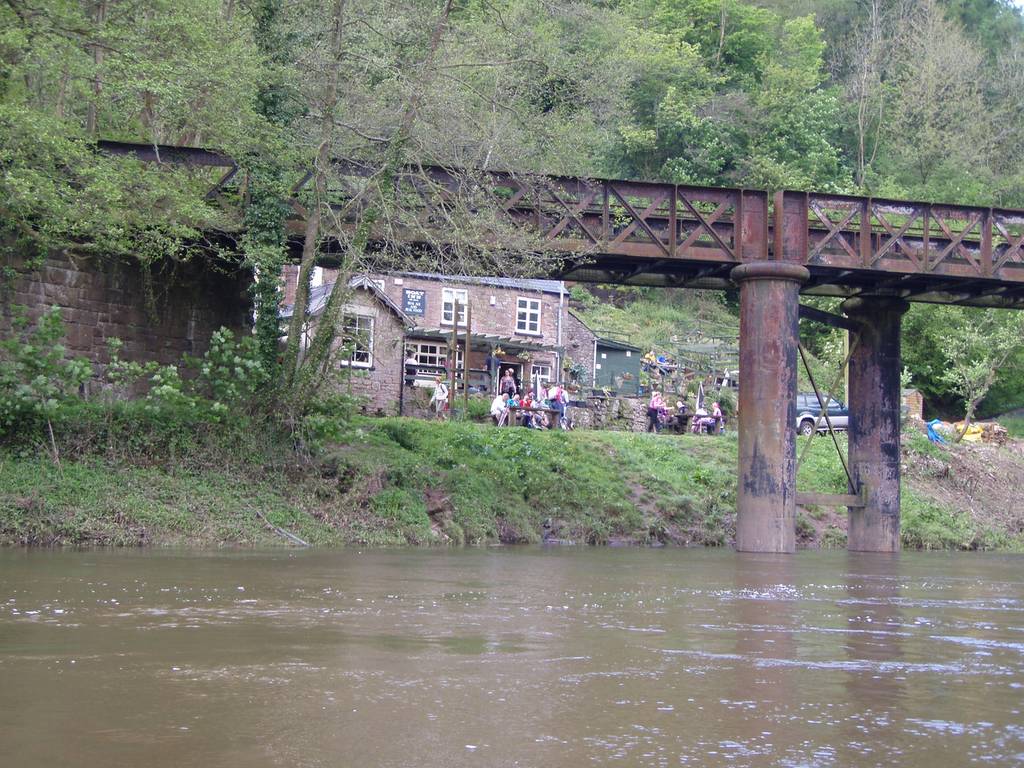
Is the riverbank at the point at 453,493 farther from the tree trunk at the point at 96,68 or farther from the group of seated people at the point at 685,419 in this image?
the tree trunk at the point at 96,68

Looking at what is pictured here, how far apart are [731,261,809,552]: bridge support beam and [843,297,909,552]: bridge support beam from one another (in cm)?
479

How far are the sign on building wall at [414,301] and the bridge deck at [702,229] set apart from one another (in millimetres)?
24523

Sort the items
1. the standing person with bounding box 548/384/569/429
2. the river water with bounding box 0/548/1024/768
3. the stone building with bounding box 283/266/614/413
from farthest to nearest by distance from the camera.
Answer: the stone building with bounding box 283/266/614/413 → the standing person with bounding box 548/384/569/429 → the river water with bounding box 0/548/1024/768

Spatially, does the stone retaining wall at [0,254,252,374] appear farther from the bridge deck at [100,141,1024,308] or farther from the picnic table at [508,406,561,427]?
the picnic table at [508,406,561,427]

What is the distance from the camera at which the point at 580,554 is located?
69.1 ft

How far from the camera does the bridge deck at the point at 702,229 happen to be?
23.0 m

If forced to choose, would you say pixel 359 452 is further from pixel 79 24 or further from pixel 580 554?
pixel 79 24

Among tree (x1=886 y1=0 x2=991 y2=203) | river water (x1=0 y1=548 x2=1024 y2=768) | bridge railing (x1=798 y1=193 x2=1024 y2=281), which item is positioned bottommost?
river water (x1=0 y1=548 x2=1024 y2=768)

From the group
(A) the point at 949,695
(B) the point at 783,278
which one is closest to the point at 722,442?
(B) the point at 783,278

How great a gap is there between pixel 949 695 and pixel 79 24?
62.9 ft

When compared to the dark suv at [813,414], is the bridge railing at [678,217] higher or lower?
higher

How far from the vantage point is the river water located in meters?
4.62

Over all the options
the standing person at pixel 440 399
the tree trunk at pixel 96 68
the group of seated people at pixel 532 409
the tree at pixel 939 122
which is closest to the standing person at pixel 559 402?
the group of seated people at pixel 532 409

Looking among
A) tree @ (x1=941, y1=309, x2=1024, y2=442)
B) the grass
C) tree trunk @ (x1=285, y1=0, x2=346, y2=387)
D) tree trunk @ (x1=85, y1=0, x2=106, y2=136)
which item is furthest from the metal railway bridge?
the grass
